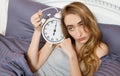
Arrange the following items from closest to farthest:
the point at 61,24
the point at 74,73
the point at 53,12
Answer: the point at 74,73 → the point at 61,24 → the point at 53,12

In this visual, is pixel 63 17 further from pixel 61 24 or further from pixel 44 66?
pixel 44 66

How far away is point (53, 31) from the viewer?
158 cm

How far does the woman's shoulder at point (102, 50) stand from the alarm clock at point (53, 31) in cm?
24

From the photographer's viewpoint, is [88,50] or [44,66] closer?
[88,50]

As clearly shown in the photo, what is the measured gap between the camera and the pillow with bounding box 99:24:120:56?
1.54 metres

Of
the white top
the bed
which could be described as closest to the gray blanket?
the bed

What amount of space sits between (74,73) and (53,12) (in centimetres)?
50

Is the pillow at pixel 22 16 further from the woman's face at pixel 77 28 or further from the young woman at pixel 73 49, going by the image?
→ the woman's face at pixel 77 28

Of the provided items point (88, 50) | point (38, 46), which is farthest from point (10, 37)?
point (88, 50)

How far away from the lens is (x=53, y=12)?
1.74 metres

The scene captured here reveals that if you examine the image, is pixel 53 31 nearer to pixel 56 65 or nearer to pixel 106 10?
pixel 56 65

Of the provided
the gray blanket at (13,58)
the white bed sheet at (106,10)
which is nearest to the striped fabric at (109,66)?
the white bed sheet at (106,10)

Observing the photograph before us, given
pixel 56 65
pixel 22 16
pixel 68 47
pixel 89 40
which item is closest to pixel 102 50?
pixel 89 40

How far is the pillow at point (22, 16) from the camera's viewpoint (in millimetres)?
1798
